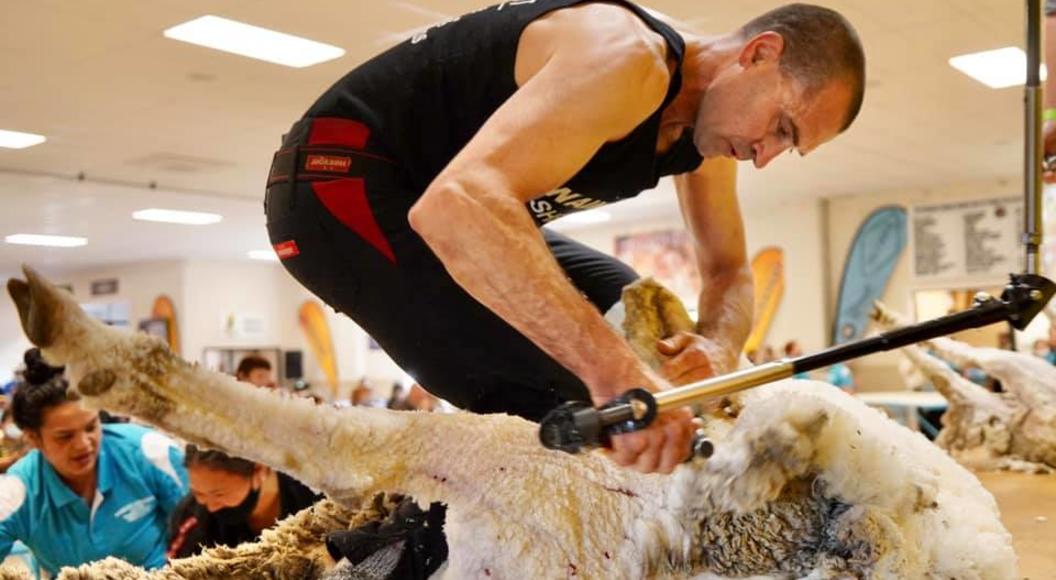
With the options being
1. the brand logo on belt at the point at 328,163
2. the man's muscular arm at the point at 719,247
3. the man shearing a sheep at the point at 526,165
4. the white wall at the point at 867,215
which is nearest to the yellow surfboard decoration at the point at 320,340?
the white wall at the point at 867,215

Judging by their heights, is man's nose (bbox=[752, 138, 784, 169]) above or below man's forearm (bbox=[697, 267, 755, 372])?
above

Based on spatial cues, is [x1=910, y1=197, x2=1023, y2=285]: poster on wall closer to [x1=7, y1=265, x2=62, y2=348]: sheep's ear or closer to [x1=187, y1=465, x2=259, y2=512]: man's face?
[x1=187, y1=465, x2=259, y2=512]: man's face

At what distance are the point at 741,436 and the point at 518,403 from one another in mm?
574

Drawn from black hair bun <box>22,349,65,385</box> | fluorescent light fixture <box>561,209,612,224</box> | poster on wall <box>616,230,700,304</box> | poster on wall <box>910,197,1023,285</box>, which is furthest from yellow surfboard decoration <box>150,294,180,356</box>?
black hair bun <box>22,349,65,385</box>

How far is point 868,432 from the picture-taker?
1.29 meters

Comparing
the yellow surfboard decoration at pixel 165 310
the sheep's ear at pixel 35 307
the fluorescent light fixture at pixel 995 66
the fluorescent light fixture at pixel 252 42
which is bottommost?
the yellow surfboard decoration at pixel 165 310

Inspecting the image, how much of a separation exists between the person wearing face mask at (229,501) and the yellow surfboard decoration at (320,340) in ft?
47.5

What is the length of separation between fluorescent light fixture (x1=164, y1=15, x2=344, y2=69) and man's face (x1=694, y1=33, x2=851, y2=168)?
467cm

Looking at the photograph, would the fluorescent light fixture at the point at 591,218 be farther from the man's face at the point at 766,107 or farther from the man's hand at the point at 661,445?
the man's hand at the point at 661,445

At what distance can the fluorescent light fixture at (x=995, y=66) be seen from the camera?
696cm

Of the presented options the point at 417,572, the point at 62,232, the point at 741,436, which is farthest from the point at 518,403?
the point at 62,232

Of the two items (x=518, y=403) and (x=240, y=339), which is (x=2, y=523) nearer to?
(x=518, y=403)

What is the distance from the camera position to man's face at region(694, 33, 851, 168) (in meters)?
1.49

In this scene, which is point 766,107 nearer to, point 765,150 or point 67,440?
point 765,150
